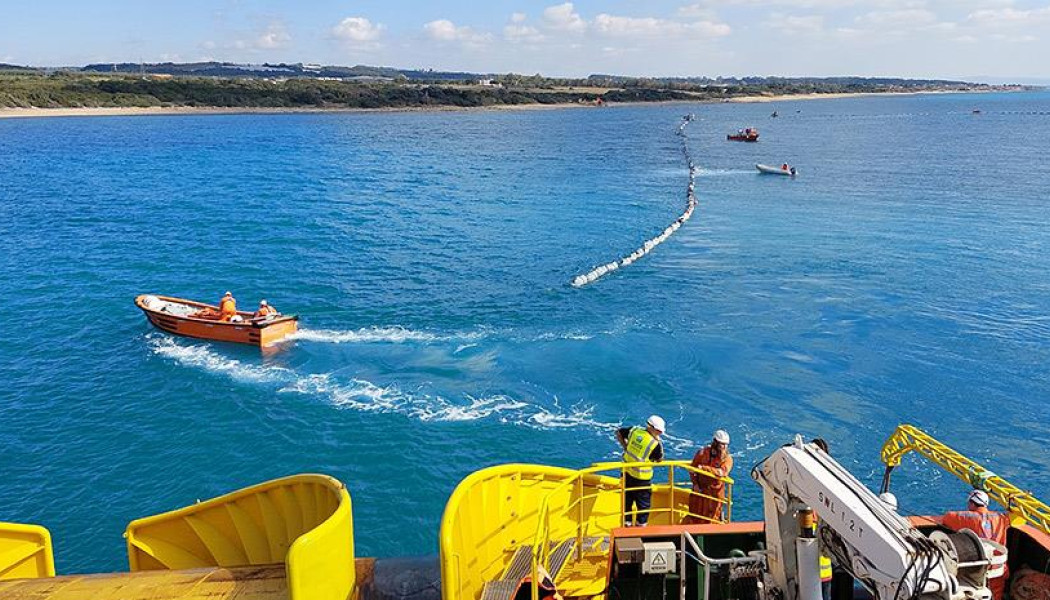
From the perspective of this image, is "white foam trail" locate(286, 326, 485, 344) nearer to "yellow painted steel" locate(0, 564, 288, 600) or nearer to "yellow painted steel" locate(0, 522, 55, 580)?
"yellow painted steel" locate(0, 522, 55, 580)

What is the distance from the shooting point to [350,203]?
57062mm

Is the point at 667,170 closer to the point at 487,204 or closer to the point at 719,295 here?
the point at 487,204

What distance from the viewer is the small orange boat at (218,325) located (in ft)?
85.0

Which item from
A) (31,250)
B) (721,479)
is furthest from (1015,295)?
(31,250)

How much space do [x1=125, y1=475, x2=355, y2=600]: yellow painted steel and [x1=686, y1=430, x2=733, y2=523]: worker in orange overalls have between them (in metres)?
4.87

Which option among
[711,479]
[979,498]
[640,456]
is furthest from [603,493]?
[979,498]

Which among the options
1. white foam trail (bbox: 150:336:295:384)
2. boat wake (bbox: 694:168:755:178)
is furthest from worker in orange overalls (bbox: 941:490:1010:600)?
boat wake (bbox: 694:168:755:178)

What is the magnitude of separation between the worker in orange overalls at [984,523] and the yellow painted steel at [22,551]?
463 inches

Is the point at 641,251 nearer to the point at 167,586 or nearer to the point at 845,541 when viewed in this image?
the point at 167,586

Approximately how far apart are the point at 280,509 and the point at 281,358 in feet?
50.2

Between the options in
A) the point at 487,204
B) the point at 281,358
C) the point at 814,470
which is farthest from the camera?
the point at 487,204

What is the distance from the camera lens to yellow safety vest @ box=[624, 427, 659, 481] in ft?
35.6

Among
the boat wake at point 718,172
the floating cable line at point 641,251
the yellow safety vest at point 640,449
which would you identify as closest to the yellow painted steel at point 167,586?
the yellow safety vest at point 640,449

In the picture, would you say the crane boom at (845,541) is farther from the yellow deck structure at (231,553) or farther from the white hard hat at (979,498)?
the yellow deck structure at (231,553)
